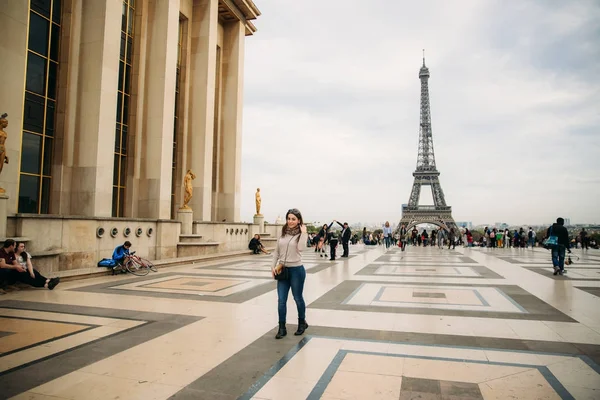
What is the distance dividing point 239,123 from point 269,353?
27750 millimetres

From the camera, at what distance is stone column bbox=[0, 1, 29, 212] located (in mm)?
12906

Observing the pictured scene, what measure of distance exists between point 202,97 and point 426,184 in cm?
7538

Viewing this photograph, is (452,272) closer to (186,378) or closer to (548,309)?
(548,309)

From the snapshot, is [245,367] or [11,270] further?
[11,270]

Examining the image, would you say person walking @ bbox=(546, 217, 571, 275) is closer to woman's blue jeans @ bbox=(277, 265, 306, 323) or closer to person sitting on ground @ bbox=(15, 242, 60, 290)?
woman's blue jeans @ bbox=(277, 265, 306, 323)

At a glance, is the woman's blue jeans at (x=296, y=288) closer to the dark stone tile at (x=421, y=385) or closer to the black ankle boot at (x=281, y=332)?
the black ankle boot at (x=281, y=332)

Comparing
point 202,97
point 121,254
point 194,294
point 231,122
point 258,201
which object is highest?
point 202,97

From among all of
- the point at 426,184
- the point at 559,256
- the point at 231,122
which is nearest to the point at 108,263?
the point at 559,256

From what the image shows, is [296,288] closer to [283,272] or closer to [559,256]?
[283,272]

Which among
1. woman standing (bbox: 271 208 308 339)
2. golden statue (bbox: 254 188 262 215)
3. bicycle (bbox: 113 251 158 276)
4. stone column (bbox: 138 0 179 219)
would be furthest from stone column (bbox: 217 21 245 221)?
woman standing (bbox: 271 208 308 339)

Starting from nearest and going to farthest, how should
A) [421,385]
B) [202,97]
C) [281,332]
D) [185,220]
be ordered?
[421,385] < [281,332] < [185,220] < [202,97]

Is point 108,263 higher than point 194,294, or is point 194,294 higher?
point 108,263

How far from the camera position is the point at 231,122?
100 feet

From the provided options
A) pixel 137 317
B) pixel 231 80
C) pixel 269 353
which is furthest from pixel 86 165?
pixel 231 80
